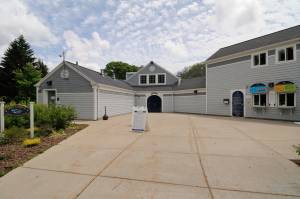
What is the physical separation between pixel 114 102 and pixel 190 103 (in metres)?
9.11

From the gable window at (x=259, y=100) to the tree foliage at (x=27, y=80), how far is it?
2737 cm

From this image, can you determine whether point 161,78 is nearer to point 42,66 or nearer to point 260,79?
point 260,79

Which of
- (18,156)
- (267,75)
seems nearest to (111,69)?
(267,75)

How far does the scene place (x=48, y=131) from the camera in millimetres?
Result: 8617

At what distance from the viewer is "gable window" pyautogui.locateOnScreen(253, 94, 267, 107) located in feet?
51.0

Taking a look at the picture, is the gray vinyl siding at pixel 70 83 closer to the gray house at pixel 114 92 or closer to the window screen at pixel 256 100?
the gray house at pixel 114 92

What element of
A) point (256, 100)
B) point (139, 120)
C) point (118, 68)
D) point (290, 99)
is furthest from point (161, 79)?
point (118, 68)

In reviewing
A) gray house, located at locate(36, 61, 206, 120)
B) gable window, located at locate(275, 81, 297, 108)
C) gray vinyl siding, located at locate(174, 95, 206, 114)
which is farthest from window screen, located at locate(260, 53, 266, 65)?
gray vinyl siding, located at locate(174, 95, 206, 114)

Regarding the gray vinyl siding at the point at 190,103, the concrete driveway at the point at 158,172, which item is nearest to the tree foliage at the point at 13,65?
the gray vinyl siding at the point at 190,103

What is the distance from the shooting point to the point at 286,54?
1424 cm

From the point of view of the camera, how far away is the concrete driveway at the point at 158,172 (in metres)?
3.52

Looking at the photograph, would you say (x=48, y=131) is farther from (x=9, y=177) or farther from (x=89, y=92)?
(x=89, y=92)

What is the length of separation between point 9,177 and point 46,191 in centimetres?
132

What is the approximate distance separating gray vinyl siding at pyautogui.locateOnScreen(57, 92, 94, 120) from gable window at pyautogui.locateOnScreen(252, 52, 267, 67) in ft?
43.7
